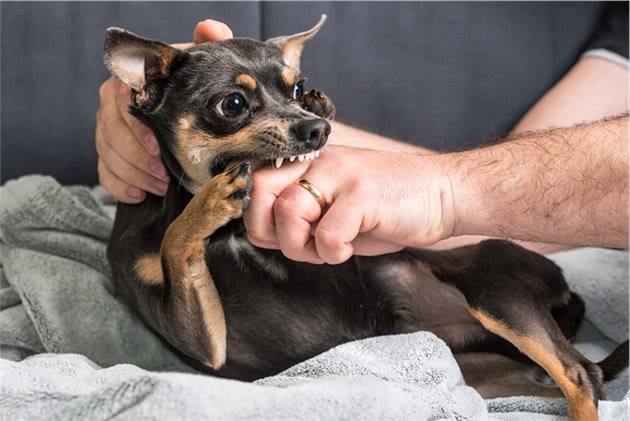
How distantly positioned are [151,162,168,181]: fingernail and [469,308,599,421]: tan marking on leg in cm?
73

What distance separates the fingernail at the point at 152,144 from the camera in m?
1.63

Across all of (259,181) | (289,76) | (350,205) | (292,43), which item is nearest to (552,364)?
(350,205)

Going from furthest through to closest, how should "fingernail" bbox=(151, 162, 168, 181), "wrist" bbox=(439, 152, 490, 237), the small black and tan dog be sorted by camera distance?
"fingernail" bbox=(151, 162, 168, 181)
the small black and tan dog
"wrist" bbox=(439, 152, 490, 237)

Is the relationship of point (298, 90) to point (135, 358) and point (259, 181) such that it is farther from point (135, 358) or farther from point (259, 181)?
point (135, 358)

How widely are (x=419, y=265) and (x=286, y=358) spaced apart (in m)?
0.38

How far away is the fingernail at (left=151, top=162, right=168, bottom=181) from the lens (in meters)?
1.65

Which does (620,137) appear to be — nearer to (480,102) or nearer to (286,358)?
(286,358)

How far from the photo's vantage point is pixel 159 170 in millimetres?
1651

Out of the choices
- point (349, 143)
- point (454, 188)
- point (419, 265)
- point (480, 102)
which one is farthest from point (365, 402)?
point (480, 102)

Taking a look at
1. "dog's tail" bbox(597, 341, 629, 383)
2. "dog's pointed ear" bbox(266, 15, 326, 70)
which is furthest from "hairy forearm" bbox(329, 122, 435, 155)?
"dog's tail" bbox(597, 341, 629, 383)

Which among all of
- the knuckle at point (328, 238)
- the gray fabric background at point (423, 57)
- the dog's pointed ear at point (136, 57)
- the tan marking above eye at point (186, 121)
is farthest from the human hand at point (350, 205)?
the gray fabric background at point (423, 57)

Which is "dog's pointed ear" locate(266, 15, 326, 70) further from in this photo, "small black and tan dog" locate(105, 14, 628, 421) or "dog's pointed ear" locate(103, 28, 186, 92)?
"dog's pointed ear" locate(103, 28, 186, 92)

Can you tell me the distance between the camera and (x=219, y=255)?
62.6 inches

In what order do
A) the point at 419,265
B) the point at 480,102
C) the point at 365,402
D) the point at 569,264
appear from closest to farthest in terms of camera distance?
the point at 365,402, the point at 419,265, the point at 569,264, the point at 480,102
